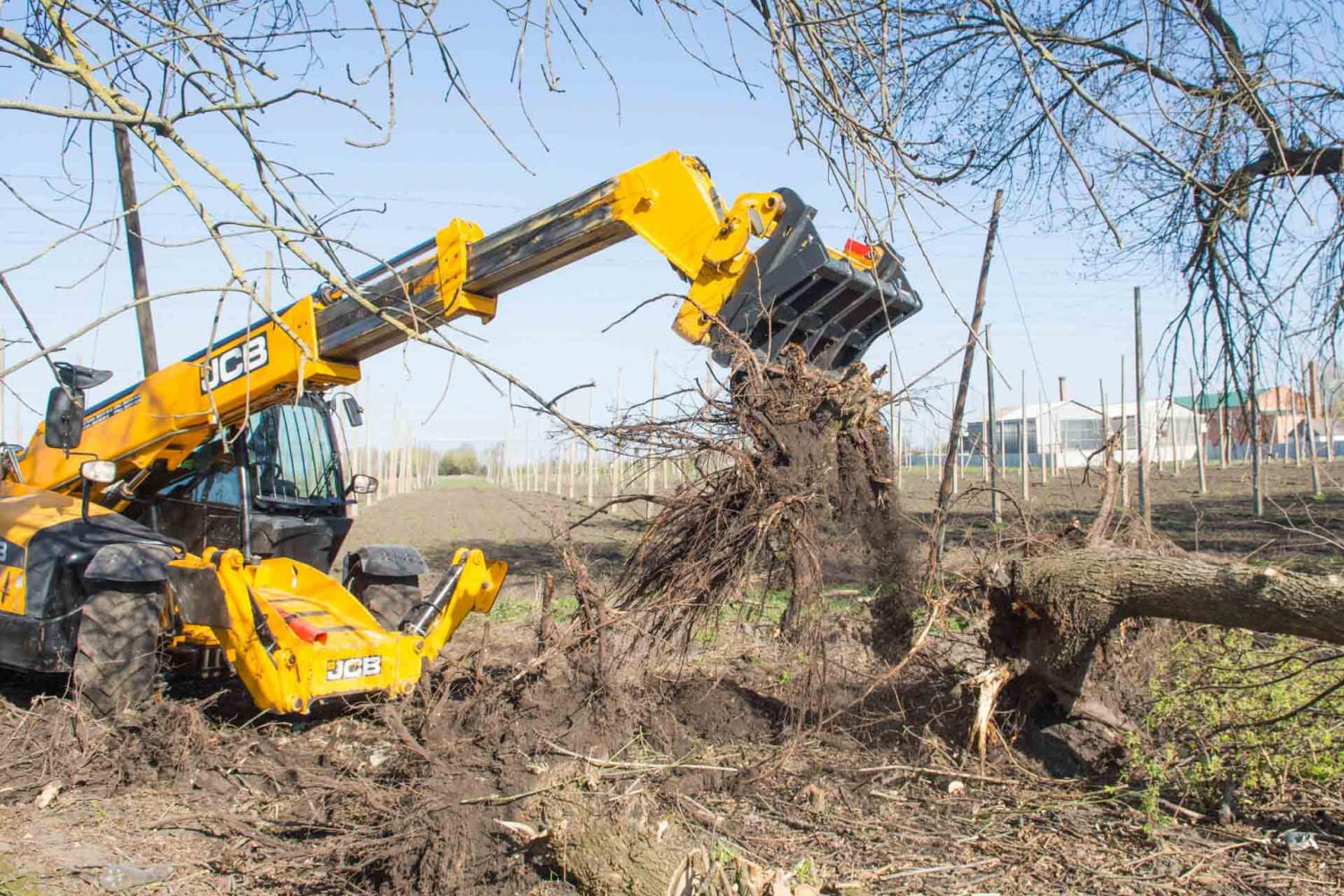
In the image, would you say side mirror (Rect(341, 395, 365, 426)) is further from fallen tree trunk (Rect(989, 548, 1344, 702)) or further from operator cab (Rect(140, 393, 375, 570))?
fallen tree trunk (Rect(989, 548, 1344, 702))

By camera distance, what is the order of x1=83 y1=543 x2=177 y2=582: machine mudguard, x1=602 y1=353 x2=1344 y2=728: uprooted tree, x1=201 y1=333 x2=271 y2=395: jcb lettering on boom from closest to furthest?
x1=602 y1=353 x2=1344 y2=728: uprooted tree < x1=83 y1=543 x2=177 y2=582: machine mudguard < x1=201 y1=333 x2=271 y2=395: jcb lettering on boom

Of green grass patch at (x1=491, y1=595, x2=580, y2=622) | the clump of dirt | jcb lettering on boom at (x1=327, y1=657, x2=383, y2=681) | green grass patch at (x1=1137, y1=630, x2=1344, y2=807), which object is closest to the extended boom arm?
the clump of dirt

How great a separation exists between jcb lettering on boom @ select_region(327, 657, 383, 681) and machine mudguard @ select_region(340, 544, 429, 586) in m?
1.34

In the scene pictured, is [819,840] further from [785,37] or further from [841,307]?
[785,37]

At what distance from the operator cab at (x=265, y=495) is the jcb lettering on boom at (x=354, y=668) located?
1.58 metres

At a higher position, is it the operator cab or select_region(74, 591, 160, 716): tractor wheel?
the operator cab

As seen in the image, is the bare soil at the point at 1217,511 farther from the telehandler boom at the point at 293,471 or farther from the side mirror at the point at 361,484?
the side mirror at the point at 361,484

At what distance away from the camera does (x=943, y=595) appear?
547 centimetres

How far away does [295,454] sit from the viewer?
24.6 feet

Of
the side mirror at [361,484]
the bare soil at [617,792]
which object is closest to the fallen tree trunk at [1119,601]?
the bare soil at [617,792]

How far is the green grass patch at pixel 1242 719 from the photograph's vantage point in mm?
4789

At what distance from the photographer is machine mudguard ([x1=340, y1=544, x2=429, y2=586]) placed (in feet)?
23.8

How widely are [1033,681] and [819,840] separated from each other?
1.65 meters

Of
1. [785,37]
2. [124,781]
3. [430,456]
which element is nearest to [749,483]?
[785,37]
